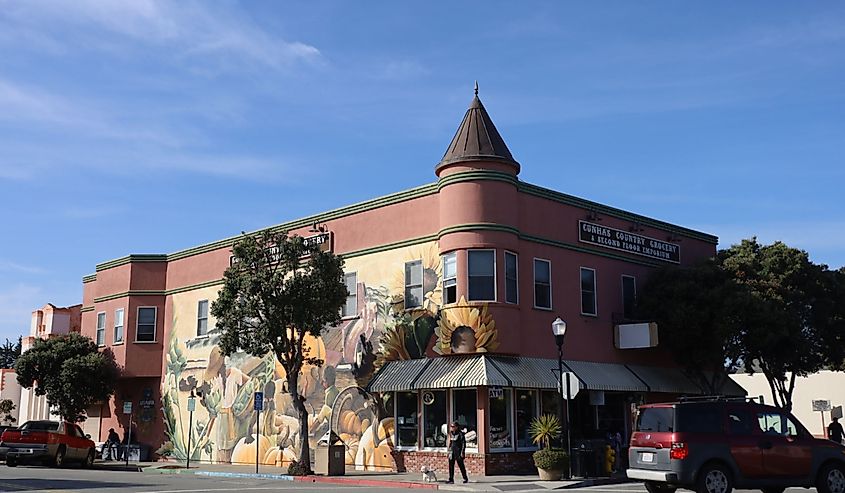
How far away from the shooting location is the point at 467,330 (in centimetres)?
2744

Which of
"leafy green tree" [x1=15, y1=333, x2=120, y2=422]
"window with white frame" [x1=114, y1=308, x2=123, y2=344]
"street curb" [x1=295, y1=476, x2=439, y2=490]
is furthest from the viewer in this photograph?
"window with white frame" [x1=114, y1=308, x2=123, y2=344]

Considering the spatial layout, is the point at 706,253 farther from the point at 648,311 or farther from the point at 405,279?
the point at 405,279

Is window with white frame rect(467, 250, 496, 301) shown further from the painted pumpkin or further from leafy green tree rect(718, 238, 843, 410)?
the painted pumpkin

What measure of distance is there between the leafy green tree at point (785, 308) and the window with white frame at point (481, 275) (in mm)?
10276

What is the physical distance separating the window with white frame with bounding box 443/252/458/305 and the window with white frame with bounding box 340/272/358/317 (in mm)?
4636

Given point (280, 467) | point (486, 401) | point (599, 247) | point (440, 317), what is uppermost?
point (599, 247)

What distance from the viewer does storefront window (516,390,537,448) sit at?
2766cm

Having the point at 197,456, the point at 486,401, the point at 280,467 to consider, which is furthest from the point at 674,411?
the point at 197,456

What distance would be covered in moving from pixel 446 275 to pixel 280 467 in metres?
10.2

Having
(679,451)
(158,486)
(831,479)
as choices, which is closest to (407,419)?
(158,486)

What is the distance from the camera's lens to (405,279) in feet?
99.2

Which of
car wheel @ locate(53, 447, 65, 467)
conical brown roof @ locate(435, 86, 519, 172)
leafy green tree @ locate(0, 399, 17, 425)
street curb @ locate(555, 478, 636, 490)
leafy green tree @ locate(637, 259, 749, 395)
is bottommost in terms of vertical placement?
street curb @ locate(555, 478, 636, 490)

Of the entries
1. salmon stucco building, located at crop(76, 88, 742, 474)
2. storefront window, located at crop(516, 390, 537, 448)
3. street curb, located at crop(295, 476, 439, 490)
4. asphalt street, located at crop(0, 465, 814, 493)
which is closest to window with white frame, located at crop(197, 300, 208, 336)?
salmon stucco building, located at crop(76, 88, 742, 474)

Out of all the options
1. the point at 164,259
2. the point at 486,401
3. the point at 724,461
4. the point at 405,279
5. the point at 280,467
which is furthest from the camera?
the point at 164,259
